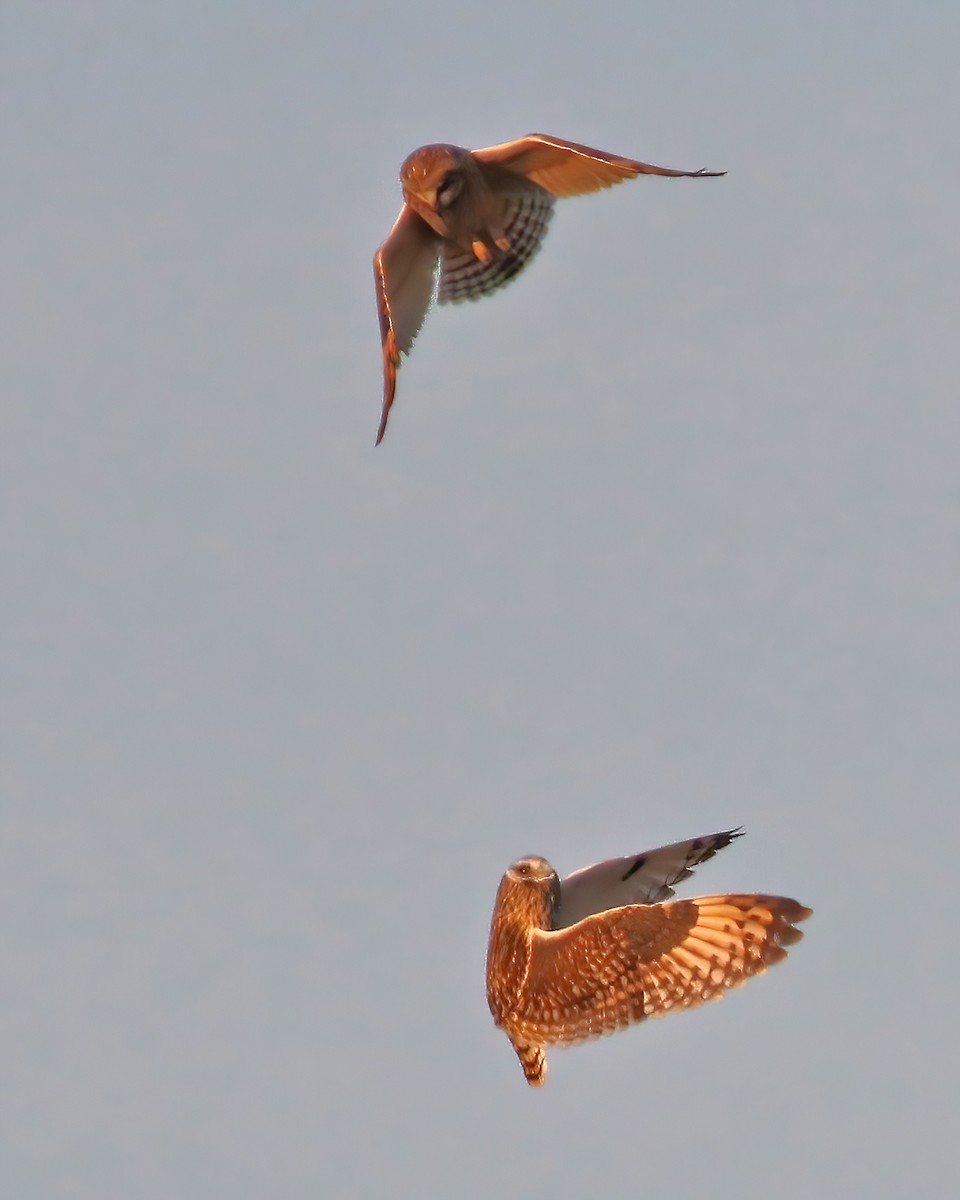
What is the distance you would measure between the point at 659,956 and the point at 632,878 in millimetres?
800

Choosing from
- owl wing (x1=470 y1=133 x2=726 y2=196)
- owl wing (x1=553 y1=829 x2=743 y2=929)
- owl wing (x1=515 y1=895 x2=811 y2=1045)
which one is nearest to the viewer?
owl wing (x1=515 y1=895 x2=811 y2=1045)

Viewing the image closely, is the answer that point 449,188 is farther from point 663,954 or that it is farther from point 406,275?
point 663,954

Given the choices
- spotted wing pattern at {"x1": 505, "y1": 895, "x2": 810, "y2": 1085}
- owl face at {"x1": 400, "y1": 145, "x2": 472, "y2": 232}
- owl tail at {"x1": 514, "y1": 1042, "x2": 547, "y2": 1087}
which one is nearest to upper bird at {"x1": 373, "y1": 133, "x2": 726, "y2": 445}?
owl face at {"x1": 400, "y1": 145, "x2": 472, "y2": 232}

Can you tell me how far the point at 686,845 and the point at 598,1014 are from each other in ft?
3.38

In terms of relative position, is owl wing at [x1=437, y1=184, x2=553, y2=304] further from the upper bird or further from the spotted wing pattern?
the spotted wing pattern

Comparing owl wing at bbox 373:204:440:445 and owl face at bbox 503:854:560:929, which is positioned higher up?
owl wing at bbox 373:204:440:445

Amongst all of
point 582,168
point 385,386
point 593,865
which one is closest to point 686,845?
point 593,865

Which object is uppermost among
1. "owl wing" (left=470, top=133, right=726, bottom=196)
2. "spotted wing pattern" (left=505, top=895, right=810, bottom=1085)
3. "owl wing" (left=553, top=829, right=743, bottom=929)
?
"owl wing" (left=470, top=133, right=726, bottom=196)

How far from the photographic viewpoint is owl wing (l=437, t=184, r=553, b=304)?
1572 cm

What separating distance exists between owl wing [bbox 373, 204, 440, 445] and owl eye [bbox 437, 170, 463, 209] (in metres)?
0.37

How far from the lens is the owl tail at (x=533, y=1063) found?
13511mm

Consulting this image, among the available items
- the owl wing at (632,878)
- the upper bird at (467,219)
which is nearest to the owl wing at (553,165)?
the upper bird at (467,219)

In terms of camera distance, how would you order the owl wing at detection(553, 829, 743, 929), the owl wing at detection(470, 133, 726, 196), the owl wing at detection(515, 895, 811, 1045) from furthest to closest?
the owl wing at detection(470, 133, 726, 196) < the owl wing at detection(553, 829, 743, 929) < the owl wing at detection(515, 895, 811, 1045)

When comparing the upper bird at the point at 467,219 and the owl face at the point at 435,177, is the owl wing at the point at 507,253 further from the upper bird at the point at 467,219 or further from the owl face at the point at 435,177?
the owl face at the point at 435,177
